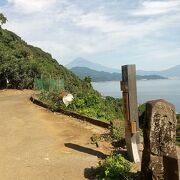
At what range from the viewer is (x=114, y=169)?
718 cm

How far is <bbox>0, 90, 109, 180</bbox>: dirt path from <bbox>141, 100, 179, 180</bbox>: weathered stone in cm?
153

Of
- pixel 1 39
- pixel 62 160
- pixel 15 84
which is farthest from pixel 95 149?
pixel 1 39

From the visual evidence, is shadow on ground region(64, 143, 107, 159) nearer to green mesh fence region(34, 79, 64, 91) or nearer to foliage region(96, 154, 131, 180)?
foliage region(96, 154, 131, 180)

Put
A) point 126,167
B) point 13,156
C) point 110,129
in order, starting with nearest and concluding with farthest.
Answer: point 126,167, point 13,156, point 110,129

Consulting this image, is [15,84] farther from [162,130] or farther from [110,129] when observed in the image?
[162,130]

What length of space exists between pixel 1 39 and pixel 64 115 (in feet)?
129

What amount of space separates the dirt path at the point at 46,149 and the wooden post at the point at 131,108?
0.85 m

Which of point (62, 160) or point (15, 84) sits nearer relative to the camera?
point (62, 160)

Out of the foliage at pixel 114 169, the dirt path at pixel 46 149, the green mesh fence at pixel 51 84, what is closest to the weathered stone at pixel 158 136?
the foliage at pixel 114 169

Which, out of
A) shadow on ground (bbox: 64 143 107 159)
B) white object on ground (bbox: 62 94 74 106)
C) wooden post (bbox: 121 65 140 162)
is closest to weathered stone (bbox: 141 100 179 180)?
wooden post (bbox: 121 65 140 162)

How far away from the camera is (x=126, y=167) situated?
748 cm

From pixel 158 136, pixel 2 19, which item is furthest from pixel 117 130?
pixel 2 19

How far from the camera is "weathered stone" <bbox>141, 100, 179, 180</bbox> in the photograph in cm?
648

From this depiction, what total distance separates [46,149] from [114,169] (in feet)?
9.76
